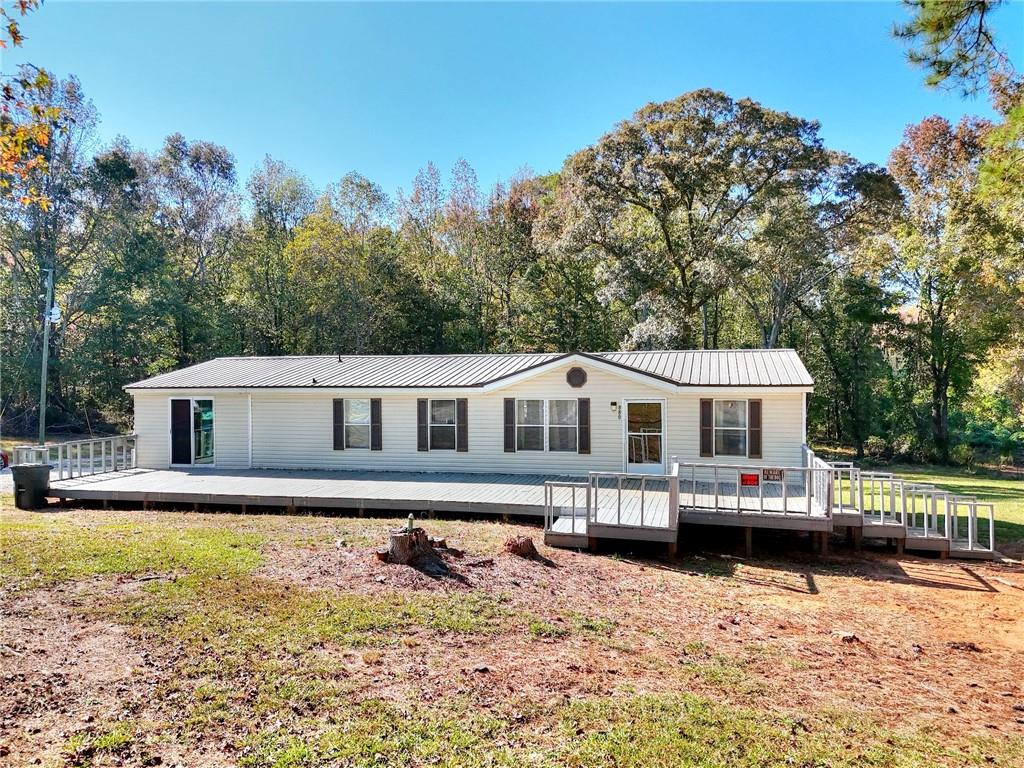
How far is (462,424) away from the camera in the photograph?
13.4 m

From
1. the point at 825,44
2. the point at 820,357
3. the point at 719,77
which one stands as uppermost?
the point at 719,77

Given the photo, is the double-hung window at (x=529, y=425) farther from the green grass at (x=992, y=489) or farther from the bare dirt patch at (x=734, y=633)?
the green grass at (x=992, y=489)

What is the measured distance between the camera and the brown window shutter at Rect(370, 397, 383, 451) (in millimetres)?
13836

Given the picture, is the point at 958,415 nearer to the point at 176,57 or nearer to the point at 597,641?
the point at 597,641

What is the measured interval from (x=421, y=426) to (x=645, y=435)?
17.0 feet

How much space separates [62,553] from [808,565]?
390 inches

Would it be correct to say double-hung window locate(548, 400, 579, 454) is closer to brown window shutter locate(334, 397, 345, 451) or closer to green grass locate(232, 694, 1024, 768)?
brown window shutter locate(334, 397, 345, 451)

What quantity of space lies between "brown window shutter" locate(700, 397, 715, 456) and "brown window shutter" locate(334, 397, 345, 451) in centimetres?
832

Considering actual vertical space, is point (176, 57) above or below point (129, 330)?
above

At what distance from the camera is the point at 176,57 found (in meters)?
12.4

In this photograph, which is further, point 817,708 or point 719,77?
point 719,77

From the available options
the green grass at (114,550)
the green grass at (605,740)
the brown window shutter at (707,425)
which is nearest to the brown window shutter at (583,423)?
the brown window shutter at (707,425)

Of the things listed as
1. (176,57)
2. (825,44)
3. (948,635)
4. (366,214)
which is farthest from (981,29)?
(366,214)

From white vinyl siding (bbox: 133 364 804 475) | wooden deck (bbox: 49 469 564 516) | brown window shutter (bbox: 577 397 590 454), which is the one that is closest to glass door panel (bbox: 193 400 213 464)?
white vinyl siding (bbox: 133 364 804 475)
